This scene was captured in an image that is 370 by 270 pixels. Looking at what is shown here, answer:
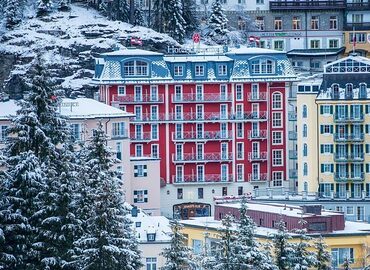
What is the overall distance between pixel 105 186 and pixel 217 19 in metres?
103

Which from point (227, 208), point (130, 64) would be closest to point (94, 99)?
point (130, 64)

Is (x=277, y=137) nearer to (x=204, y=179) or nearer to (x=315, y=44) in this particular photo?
(x=204, y=179)

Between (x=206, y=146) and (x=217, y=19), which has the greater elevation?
(x=217, y=19)

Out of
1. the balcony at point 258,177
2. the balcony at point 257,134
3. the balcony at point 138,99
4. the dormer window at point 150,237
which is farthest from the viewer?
the balcony at point 257,134

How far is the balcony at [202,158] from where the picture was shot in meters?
144

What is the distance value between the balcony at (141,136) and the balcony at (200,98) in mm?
4008

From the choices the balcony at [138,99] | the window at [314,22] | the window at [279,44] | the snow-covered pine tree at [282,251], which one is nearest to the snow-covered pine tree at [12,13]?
the balcony at [138,99]

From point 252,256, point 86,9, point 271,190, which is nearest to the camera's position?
point 252,256

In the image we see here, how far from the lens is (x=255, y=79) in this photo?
478ft

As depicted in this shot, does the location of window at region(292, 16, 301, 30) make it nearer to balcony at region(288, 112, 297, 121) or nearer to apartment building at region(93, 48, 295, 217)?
apartment building at region(93, 48, 295, 217)

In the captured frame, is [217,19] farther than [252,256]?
Yes

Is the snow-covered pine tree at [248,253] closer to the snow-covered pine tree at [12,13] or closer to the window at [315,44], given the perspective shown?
the snow-covered pine tree at [12,13]

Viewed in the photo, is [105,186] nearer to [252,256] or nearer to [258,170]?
[252,256]

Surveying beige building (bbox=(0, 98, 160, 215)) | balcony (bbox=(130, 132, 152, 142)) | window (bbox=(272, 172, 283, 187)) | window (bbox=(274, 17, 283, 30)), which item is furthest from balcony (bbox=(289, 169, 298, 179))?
window (bbox=(274, 17, 283, 30))
